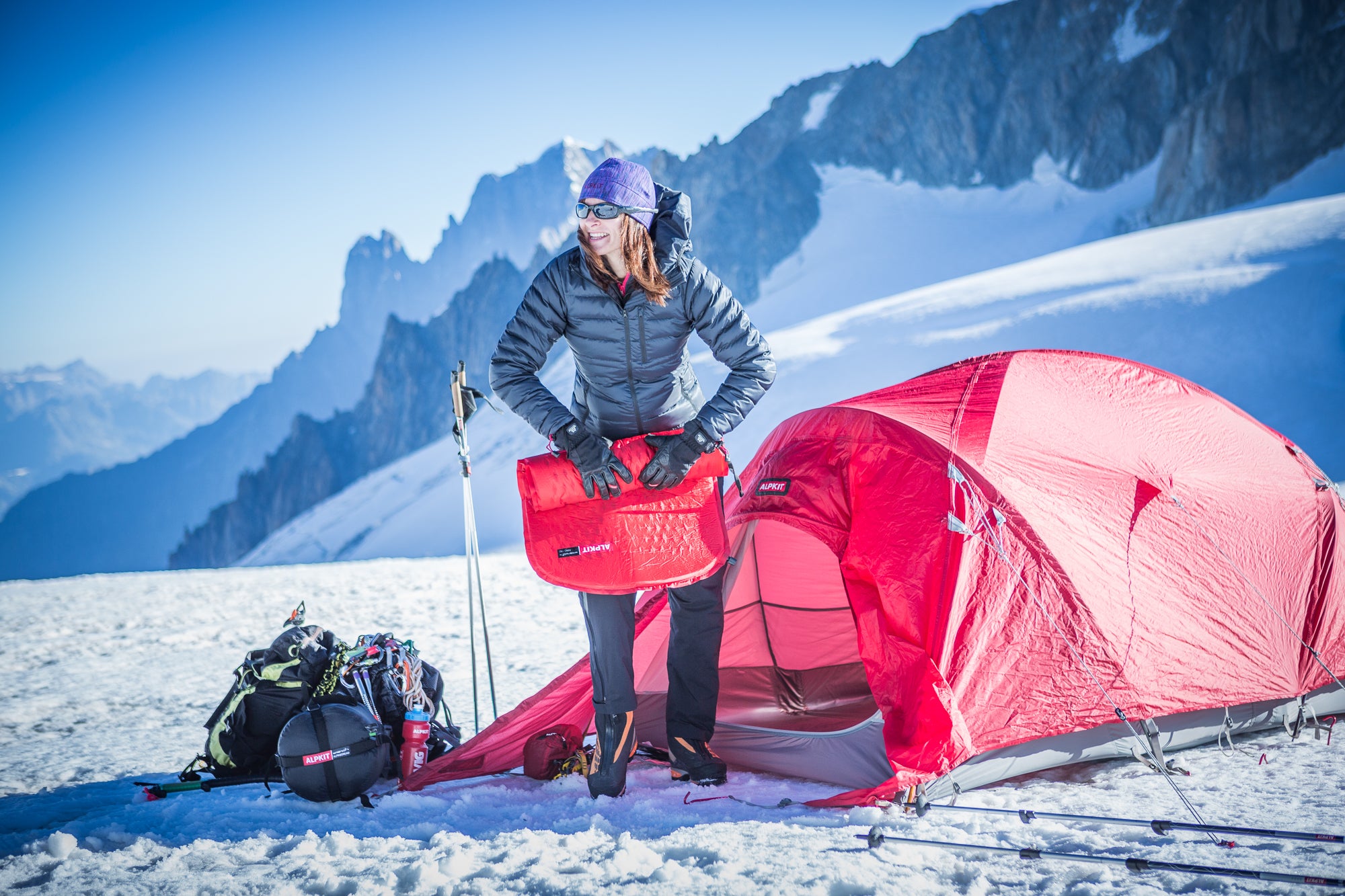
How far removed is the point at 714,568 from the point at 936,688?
0.99 m

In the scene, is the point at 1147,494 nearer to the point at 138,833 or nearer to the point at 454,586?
the point at 138,833

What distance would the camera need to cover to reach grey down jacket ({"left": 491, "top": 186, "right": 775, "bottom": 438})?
10.4 feet

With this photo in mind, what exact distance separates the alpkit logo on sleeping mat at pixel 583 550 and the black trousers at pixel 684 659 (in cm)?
23

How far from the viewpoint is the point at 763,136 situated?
316 ft

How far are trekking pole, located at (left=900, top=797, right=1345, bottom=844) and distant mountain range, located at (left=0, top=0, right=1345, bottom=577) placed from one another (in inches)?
2332

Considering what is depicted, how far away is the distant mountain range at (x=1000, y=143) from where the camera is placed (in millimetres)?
49844

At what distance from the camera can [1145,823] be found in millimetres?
2594

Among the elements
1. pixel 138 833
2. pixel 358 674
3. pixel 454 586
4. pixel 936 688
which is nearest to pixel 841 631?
pixel 936 688

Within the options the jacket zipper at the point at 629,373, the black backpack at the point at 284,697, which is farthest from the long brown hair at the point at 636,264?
the black backpack at the point at 284,697

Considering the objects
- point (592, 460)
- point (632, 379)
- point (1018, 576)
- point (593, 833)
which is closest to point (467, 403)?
point (632, 379)

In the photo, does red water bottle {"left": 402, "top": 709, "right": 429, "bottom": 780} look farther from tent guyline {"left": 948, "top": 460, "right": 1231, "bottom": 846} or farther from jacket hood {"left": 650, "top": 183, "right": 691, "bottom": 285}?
tent guyline {"left": 948, "top": 460, "right": 1231, "bottom": 846}

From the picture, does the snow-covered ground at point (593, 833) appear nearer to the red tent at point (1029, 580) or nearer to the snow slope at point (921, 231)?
the red tent at point (1029, 580)

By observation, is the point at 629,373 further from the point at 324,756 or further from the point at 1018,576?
Answer: the point at 324,756

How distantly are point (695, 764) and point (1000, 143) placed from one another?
3533 inches
